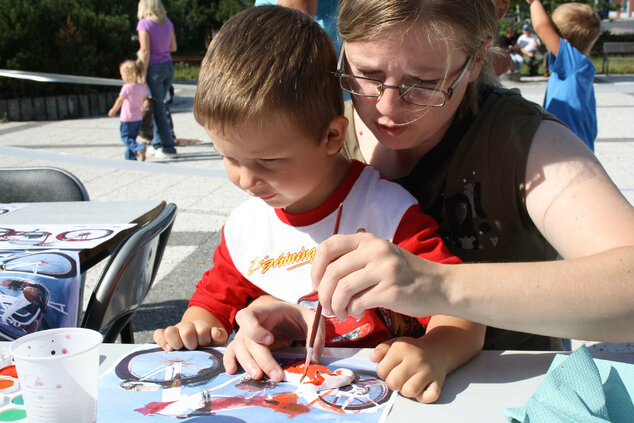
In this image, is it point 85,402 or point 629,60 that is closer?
point 85,402

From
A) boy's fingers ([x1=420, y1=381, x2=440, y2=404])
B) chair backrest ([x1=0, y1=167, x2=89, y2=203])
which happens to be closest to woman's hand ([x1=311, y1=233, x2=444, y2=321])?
boy's fingers ([x1=420, y1=381, x2=440, y2=404])

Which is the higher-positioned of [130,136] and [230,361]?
[230,361]

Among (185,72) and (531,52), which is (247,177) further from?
(531,52)

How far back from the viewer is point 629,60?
1769 centimetres

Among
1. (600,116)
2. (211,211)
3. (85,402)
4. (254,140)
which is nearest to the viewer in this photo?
(85,402)

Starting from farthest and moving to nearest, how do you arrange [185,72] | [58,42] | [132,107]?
[185,72], [58,42], [132,107]

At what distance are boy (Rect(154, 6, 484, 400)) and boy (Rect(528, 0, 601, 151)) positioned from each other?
2929 mm

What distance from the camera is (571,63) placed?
4363 millimetres

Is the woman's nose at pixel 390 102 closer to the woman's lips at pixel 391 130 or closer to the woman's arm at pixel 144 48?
the woman's lips at pixel 391 130

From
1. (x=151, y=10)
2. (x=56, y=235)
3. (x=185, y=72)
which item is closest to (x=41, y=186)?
(x=56, y=235)

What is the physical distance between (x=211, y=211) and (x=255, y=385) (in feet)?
13.1

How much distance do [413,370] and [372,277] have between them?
6.8 inches

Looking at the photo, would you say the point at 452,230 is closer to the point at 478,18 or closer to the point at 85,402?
the point at 478,18

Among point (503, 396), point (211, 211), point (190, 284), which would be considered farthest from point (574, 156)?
point (211, 211)
